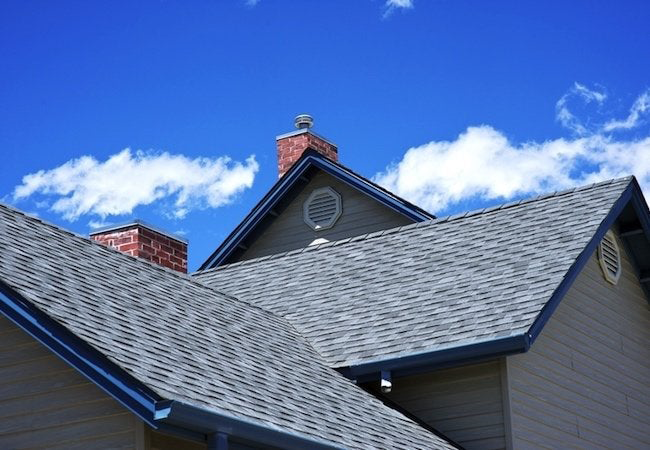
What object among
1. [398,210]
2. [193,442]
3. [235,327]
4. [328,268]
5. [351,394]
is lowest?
[193,442]

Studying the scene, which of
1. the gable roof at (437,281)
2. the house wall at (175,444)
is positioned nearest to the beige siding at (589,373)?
the gable roof at (437,281)

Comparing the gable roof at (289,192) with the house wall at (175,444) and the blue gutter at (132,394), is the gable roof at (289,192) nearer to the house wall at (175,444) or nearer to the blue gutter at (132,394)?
the blue gutter at (132,394)

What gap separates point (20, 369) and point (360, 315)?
6331 mm

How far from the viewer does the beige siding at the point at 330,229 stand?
22.9m

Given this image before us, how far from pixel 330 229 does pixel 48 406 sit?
41.6ft

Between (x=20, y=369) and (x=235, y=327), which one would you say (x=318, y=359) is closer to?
(x=235, y=327)

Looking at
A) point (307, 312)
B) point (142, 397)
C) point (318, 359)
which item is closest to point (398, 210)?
point (307, 312)

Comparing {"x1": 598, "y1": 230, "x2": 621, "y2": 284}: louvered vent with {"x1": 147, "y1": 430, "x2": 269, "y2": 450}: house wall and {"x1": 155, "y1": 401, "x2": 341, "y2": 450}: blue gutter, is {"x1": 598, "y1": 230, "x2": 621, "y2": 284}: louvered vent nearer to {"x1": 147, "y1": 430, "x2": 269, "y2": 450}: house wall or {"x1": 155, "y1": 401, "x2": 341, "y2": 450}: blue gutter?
{"x1": 155, "y1": 401, "x2": 341, "y2": 450}: blue gutter

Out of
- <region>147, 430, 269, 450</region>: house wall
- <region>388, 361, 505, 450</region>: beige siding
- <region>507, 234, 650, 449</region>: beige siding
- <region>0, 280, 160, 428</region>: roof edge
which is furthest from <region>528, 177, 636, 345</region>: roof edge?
<region>0, 280, 160, 428</region>: roof edge

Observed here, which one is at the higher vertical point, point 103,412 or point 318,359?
point 318,359

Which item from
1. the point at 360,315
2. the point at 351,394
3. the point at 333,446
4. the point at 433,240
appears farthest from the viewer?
the point at 433,240

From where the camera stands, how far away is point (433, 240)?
18.6m

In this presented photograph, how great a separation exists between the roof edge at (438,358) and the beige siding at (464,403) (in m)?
0.34

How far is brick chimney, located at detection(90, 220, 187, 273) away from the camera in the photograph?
62.4 feet
